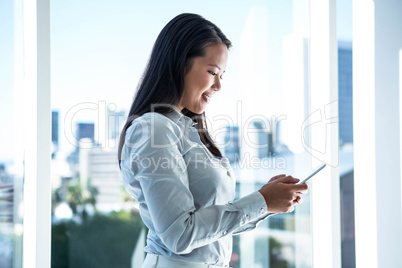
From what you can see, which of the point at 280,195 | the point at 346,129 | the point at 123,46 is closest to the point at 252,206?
the point at 280,195

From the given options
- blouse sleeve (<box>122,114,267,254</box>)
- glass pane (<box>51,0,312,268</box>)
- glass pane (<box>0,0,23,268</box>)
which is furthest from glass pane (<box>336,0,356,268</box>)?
glass pane (<box>0,0,23,268</box>)

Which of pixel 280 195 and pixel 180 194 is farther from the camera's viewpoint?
pixel 280 195

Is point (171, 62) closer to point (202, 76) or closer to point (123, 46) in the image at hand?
point (202, 76)

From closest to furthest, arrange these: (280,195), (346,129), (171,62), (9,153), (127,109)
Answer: (280,195) → (171,62) → (9,153) → (127,109) → (346,129)

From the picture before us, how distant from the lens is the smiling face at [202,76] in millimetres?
1185

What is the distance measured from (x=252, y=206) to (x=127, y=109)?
1.02m

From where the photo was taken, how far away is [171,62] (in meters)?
1.16

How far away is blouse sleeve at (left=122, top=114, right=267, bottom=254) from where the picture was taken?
901 millimetres

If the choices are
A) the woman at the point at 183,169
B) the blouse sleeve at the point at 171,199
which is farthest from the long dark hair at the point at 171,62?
the blouse sleeve at the point at 171,199

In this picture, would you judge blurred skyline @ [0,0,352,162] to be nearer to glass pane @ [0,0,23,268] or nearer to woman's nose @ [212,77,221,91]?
glass pane @ [0,0,23,268]

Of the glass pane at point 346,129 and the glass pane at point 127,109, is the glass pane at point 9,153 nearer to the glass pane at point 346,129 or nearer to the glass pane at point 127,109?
the glass pane at point 127,109

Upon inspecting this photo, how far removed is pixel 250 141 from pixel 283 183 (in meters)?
0.99

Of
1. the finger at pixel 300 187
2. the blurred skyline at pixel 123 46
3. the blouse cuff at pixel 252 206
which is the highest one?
the blurred skyline at pixel 123 46

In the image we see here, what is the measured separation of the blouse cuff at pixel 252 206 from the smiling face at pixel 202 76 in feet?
1.24
